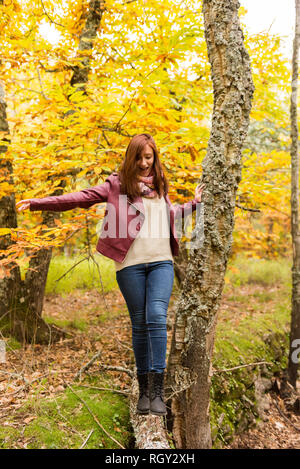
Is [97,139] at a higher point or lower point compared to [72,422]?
higher

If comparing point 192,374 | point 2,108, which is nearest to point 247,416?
point 192,374

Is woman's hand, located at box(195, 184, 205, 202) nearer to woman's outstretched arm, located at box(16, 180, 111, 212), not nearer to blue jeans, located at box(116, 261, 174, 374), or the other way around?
blue jeans, located at box(116, 261, 174, 374)

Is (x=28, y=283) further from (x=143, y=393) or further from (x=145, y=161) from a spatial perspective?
(x=145, y=161)

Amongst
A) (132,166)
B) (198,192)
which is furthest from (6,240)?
(198,192)

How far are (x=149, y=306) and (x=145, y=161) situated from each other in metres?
1.13

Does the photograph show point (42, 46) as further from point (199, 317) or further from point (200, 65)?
point (199, 317)

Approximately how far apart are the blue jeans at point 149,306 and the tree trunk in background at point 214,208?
329 mm

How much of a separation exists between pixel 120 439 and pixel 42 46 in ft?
14.0

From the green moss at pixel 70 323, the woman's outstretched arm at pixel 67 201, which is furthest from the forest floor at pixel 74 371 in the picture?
the woman's outstretched arm at pixel 67 201

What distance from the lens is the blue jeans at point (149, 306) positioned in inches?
99.3

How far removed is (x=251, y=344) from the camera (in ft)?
17.5

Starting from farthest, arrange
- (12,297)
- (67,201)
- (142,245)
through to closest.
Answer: (12,297), (142,245), (67,201)

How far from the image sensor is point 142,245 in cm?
268

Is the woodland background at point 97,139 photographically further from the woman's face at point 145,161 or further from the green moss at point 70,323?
the woman's face at point 145,161
